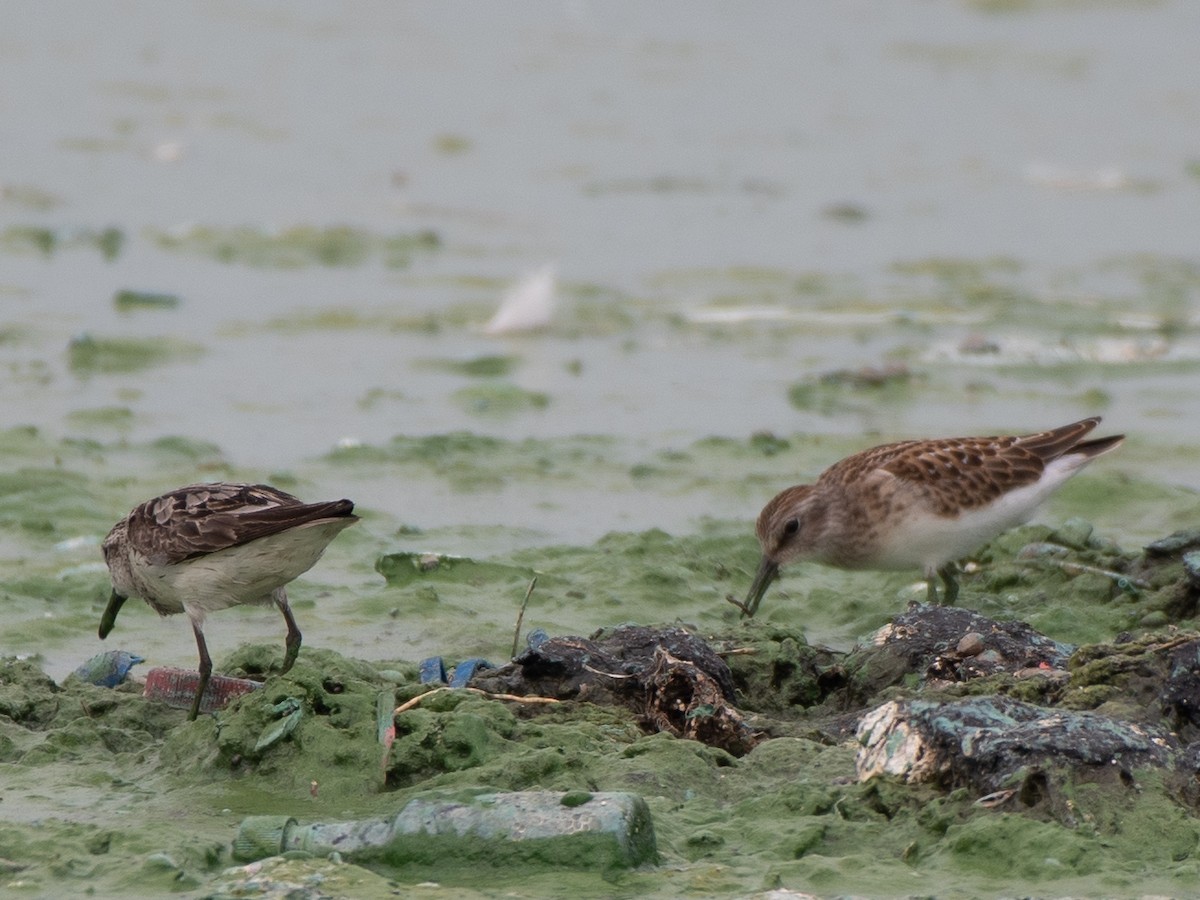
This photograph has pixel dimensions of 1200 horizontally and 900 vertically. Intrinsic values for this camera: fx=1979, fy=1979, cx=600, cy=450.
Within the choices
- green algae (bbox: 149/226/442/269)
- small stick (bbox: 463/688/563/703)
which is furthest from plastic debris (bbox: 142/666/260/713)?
green algae (bbox: 149/226/442/269)

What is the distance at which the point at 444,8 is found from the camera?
2322 cm

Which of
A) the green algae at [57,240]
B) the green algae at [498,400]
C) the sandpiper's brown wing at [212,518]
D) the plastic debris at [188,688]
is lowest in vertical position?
the green algae at [498,400]

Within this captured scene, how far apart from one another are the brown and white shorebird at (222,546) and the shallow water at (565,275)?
0.70 metres

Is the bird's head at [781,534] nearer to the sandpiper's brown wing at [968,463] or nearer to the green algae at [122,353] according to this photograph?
the sandpiper's brown wing at [968,463]

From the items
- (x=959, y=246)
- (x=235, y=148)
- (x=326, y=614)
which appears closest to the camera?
(x=326, y=614)

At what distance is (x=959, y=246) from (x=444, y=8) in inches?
390

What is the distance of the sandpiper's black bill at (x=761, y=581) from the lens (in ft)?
25.3

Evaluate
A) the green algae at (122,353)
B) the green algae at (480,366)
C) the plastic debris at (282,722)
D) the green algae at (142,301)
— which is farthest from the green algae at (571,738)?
the green algae at (142,301)

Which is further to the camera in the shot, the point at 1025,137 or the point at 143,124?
the point at 1025,137

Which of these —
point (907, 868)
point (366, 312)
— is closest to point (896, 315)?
point (366, 312)

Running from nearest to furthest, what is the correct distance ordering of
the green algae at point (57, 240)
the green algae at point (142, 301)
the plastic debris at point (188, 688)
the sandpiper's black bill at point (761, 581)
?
the plastic debris at point (188, 688) → the sandpiper's black bill at point (761, 581) → the green algae at point (142, 301) → the green algae at point (57, 240)

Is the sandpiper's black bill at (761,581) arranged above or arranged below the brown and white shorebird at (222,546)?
below

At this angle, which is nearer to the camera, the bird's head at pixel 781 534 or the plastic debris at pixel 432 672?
the plastic debris at pixel 432 672

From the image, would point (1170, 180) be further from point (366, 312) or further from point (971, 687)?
point (971, 687)
